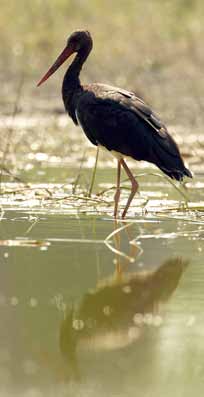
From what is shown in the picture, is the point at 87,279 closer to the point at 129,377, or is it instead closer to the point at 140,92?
the point at 129,377

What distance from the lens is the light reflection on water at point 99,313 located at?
3.78 m

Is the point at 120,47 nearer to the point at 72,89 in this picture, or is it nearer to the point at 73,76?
the point at 73,76

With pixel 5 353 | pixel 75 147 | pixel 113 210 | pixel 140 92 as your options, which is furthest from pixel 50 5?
pixel 5 353

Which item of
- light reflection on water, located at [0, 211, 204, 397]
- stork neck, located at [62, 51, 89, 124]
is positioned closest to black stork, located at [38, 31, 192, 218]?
stork neck, located at [62, 51, 89, 124]

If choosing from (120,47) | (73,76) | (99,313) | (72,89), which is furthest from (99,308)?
(120,47)

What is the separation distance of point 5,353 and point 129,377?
0.49 metres

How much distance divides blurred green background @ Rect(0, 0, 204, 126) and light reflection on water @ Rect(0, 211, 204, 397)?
787 centimetres

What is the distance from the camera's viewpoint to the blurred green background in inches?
616

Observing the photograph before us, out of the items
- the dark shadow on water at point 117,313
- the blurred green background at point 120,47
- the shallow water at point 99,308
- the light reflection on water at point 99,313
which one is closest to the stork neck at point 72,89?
the shallow water at point 99,308

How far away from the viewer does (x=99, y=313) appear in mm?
4719

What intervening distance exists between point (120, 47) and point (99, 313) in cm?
1368

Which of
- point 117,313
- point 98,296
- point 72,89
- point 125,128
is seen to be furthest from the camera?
point 72,89

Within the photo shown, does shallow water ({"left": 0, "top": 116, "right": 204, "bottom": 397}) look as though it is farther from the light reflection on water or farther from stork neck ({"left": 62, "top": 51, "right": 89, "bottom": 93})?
stork neck ({"left": 62, "top": 51, "right": 89, "bottom": 93})

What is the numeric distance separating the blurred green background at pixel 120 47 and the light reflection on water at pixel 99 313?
787 centimetres
